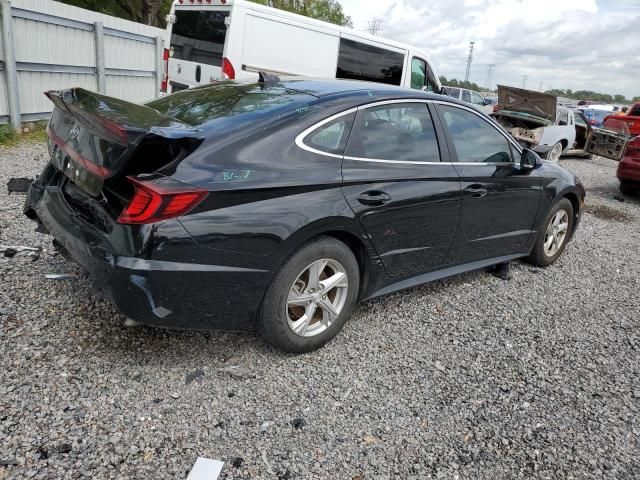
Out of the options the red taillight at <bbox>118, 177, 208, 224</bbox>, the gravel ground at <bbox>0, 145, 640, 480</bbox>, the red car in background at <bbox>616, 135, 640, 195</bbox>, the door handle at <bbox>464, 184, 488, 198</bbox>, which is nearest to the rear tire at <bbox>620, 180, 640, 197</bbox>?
the red car in background at <bbox>616, 135, 640, 195</bbox>

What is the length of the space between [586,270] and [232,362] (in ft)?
13.5

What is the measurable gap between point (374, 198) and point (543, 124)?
1129cm

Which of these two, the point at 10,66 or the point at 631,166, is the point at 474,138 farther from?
the point at 10,66

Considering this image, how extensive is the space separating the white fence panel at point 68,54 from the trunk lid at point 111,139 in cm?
634

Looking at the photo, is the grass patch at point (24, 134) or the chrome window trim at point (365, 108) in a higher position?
the chrome window trim at point (365, 108)

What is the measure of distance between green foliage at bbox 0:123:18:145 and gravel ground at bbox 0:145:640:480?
4541 mm

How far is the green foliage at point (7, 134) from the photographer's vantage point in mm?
7777

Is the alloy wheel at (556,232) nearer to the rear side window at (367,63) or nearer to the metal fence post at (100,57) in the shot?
the rear side window at (367,63)

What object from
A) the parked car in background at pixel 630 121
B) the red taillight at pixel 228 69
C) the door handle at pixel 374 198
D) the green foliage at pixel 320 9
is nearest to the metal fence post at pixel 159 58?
the red taillight at pixel 228 69

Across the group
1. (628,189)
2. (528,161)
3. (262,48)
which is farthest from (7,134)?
(628,189)

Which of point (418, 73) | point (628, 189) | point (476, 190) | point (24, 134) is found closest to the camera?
point (476, 190)

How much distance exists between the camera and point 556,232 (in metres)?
5.20

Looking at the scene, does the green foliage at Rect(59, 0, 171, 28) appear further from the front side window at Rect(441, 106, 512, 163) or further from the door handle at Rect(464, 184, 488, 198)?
the door handle at Rect(464, 184, 488, 198)

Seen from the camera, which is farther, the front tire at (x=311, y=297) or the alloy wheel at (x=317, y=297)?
the alloy wheel at (x=317, y=297)
